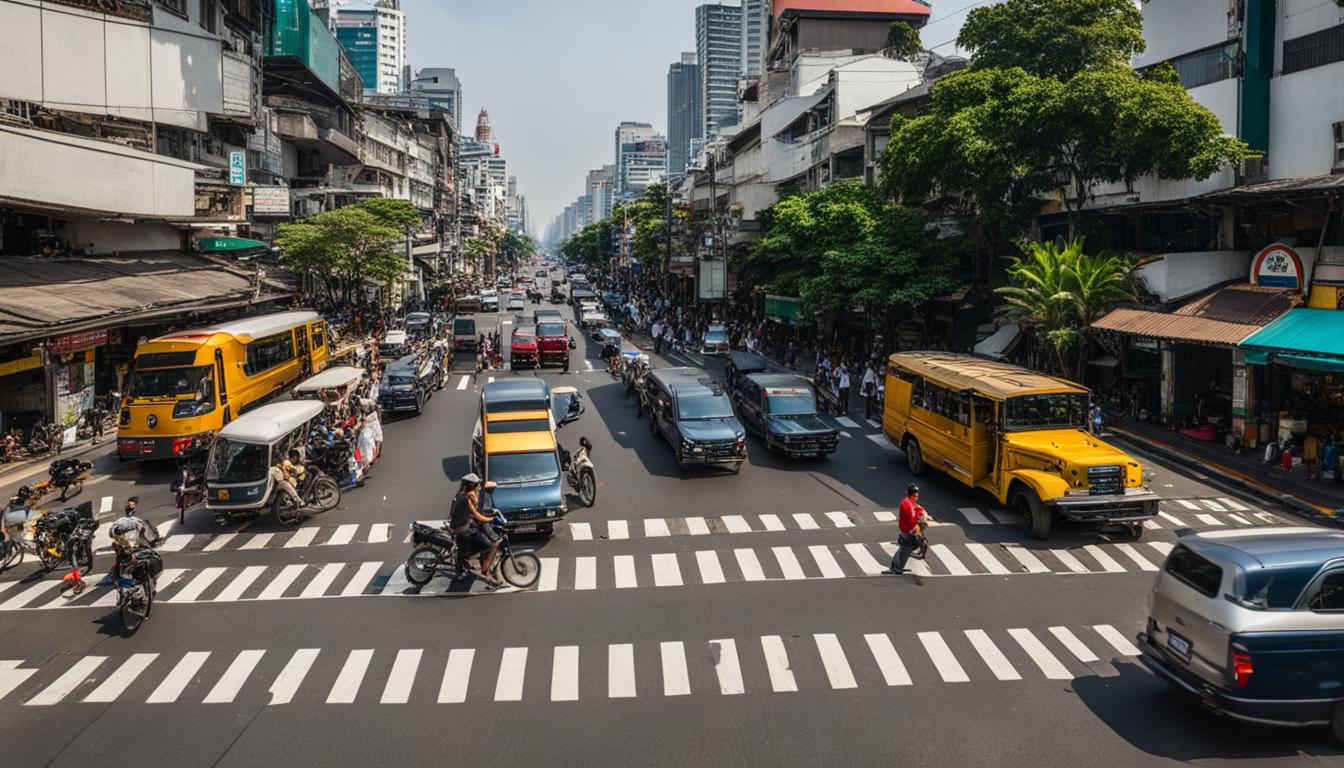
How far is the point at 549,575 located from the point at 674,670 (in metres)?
4.87

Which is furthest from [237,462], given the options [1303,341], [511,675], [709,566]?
[1303,341]

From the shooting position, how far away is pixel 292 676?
11.8 m

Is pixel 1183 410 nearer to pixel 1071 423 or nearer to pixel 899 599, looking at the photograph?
pixel 1071 423

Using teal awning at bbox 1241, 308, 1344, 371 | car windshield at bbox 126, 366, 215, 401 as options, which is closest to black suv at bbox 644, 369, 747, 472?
car windshield at bbox 126, 366, 215, 401

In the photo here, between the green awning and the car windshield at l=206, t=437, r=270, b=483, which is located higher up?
the green awning

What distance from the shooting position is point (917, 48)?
67625mm

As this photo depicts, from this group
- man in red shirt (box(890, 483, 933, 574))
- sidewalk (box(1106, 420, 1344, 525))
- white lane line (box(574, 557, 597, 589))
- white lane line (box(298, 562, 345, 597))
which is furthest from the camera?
sidewalk (box(1106, 420, 1344, 525))

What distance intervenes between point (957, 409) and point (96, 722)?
54.3 ft

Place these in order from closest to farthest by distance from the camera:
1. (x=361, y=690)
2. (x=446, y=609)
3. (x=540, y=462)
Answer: (x=361, y=690), (x=446, y=609), (x=540, y=462)

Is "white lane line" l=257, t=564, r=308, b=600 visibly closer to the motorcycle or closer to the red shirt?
the motorcycle

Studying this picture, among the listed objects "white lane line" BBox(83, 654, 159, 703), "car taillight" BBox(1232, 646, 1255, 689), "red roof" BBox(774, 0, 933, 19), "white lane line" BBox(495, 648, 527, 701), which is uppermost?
"red roof" BBox(774, 0, 933, 19)

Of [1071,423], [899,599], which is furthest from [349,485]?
[1071,423]

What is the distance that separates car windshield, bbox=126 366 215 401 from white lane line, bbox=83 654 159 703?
41.4 feet

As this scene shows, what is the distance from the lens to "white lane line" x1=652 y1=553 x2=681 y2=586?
15.7 metres
